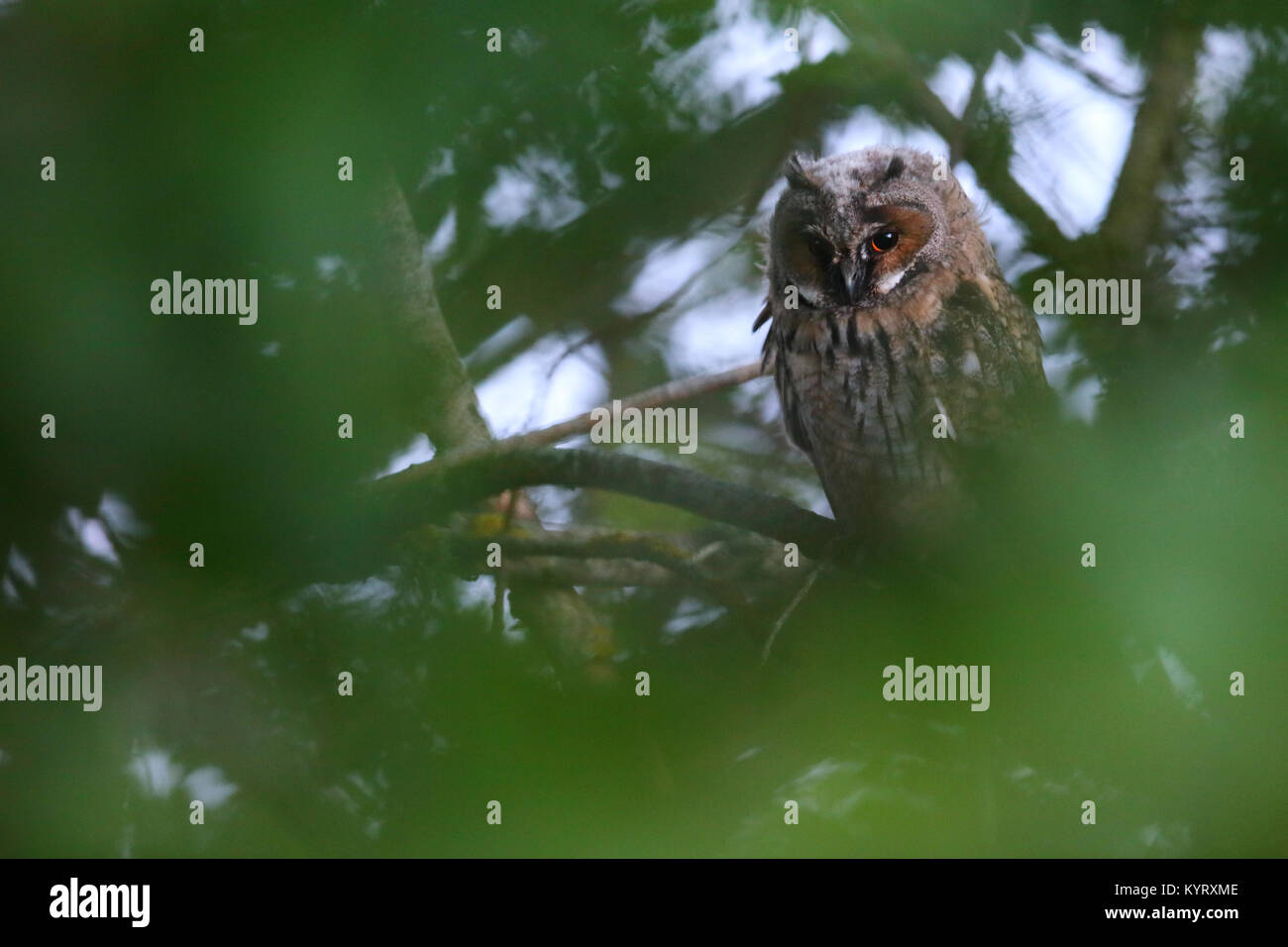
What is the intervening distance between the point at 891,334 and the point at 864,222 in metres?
0.27

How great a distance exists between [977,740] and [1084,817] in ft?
0.81

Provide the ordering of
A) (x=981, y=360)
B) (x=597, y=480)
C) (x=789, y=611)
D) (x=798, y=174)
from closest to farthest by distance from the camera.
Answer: (x=789, y=611), (x=597, y=480), (x=981, y=360), (x=798, y=174)

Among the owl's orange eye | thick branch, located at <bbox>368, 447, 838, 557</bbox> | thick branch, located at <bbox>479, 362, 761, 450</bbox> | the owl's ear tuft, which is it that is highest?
the owl's ear tuft

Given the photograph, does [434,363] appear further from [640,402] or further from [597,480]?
[640,402]

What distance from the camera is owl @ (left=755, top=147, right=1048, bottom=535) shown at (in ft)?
7.73

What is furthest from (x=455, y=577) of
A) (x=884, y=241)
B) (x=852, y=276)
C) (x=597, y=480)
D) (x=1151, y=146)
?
(x=1151, y=146)

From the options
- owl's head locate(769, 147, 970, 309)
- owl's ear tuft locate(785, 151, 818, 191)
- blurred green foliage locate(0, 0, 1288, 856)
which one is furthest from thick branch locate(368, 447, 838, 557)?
owl's ear tuft locate(785, 151, 818, 191)

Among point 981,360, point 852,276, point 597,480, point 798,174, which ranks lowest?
point 597,480

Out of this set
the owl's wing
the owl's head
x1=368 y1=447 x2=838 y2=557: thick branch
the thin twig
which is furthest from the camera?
the owl's head

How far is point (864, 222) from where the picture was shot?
246 centimetres

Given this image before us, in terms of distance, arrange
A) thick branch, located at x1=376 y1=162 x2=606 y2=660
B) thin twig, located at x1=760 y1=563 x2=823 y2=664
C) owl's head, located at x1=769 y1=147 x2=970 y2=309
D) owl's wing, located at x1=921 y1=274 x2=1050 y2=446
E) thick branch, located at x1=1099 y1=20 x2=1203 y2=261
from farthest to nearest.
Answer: owl's head, located at x1=769 y1=147 x2=970 y2=309
owl's wing, located at x1=921 y1=274 x2=1050 y2=446
thick branch, located at x1=1099 y1=20 x2=1203 y2=261
thin twig, located at x1=760 y1=563 x2=823 y2=664
thick branch, located at x1=376 y1=162 x2=606 y2=660

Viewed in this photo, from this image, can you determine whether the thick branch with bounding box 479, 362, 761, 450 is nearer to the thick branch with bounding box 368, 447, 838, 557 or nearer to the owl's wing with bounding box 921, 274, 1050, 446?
the thick branch with bounding box 368, 447, 838, 557

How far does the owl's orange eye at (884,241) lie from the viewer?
2.50 metres

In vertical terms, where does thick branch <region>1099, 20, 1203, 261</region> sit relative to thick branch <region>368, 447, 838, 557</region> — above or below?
above
